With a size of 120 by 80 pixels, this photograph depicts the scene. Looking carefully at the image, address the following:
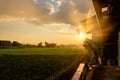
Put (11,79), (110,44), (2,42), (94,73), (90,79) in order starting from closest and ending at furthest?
(90,79), (94,73), (110,44), (11,79), (2,42)

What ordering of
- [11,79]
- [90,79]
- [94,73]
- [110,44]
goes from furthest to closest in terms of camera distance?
[11,79], [110,44], [94,73], [90,79]

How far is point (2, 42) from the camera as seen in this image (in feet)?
430

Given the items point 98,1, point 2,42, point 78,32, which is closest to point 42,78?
point 78,32

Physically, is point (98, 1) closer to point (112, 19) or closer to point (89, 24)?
point (112, 19)

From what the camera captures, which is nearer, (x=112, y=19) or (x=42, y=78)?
(x=112, y=19)

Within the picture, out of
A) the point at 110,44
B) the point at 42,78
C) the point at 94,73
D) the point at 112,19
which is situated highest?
the point at 112,19

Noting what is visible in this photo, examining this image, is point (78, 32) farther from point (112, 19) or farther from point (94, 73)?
point (94, 73)

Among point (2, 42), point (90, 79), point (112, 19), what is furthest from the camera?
point (2, 42)

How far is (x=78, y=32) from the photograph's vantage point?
26.2ft

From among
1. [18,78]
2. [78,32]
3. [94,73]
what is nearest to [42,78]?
[18,78]

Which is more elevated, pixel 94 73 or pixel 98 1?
pixel 98 1

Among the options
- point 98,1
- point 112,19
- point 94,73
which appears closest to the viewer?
point 98,1

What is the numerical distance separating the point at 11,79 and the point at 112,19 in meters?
7.71

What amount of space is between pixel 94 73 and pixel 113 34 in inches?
116
